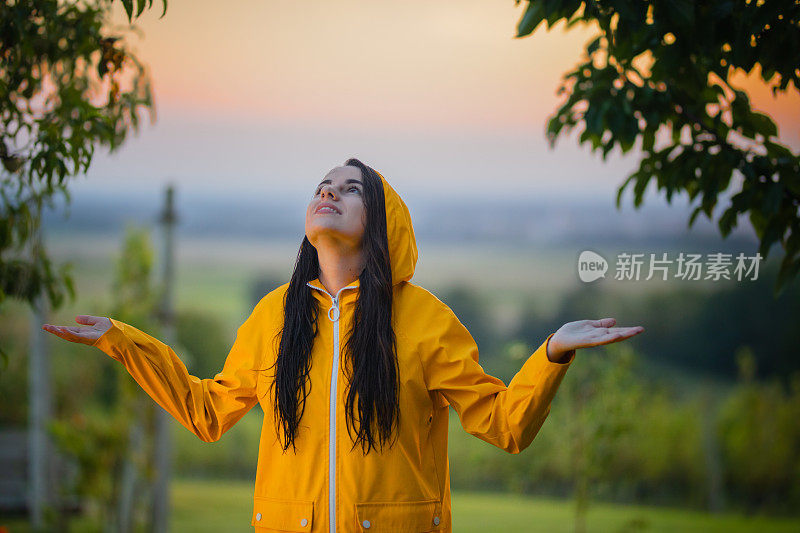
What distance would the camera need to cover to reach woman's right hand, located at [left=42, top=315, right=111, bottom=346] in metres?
1.52

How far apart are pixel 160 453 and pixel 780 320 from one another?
444cm

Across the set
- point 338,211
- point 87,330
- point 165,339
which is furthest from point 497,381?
point 165,339

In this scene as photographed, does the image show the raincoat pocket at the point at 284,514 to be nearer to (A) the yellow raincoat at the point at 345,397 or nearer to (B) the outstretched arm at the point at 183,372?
(A) the yellow raincoat at the point at 345,397

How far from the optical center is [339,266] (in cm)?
169

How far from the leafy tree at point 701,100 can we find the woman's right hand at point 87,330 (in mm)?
1167

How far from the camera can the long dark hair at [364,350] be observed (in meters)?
1.55

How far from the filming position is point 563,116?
2.30 m

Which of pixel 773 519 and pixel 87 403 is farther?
pixel 87 403

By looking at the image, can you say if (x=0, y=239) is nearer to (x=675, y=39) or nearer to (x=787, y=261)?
(x=675, y=39)

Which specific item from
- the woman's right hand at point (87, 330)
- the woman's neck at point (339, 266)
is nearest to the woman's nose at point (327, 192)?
the woman's neck at point (339, 266)

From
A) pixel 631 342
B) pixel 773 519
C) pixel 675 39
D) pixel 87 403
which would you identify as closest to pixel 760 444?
pixel 773 519

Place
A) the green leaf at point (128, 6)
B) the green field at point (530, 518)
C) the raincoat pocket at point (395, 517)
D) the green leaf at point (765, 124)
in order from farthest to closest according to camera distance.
→ the green field at point (530, 518) < the green leaf at point (765, 124) < the green leaf at point (128, 6) < the raincoat pocket at point (395, 517)

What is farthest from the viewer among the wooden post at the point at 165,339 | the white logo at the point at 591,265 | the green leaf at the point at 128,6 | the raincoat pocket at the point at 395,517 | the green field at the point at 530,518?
the green field at the point at 530,518

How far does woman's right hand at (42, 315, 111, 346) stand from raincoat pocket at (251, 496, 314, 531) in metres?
0.47
